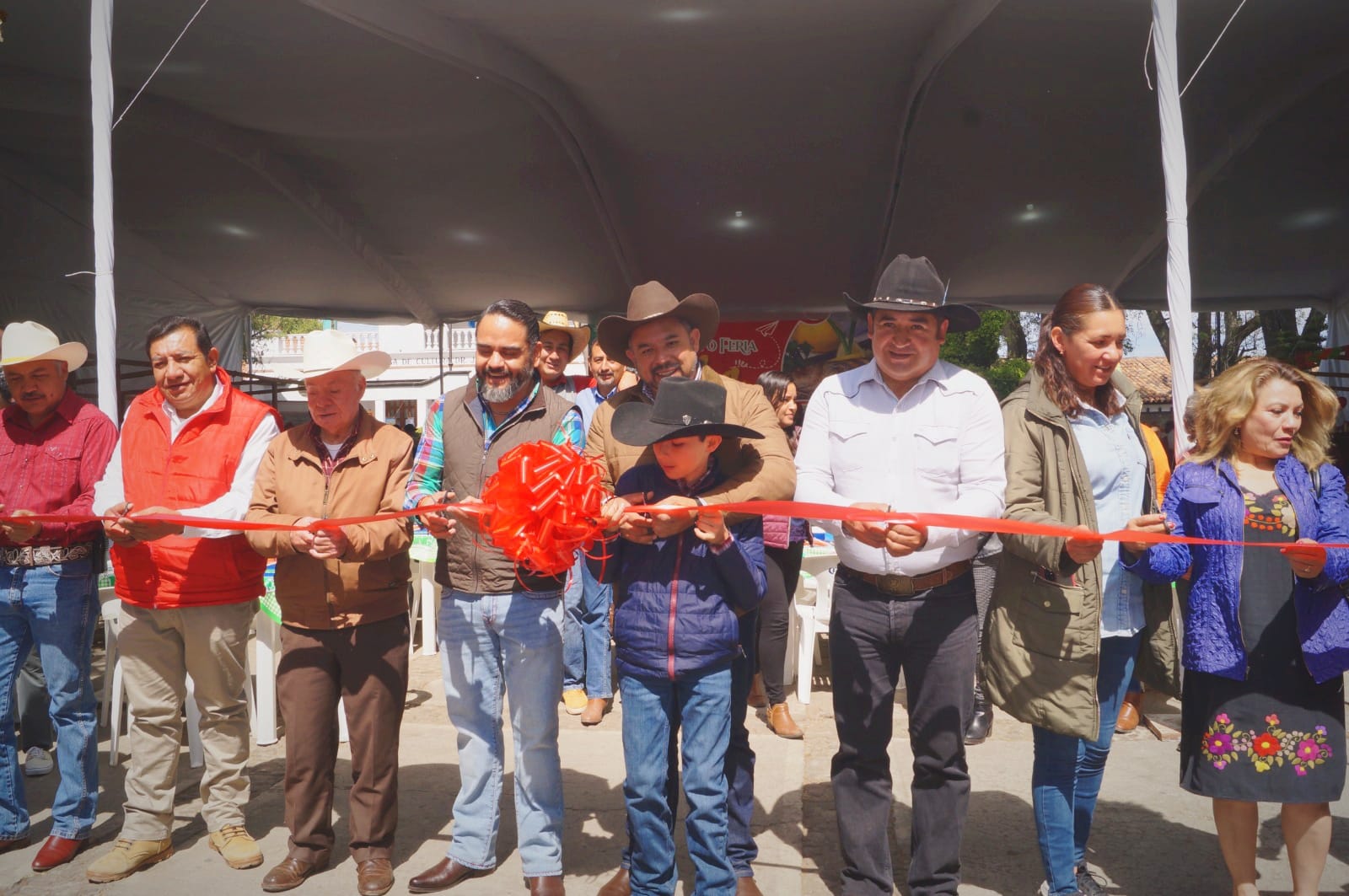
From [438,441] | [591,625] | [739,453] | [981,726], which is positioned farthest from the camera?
[591,625]

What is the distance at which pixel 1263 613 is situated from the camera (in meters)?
2.92

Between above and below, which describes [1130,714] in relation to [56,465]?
below

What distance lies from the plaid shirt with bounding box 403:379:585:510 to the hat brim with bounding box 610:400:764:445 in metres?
0.50

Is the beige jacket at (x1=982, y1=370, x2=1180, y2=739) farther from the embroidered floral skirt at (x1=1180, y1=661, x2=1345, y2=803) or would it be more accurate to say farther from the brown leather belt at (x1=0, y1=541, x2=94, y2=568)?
the brown leather belt at (x1=0, y1=541, x2=94, y2=568)

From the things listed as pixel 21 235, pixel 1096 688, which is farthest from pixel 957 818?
pixel 21 235

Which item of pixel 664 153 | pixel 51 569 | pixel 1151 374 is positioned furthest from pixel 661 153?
pixel 1151 374

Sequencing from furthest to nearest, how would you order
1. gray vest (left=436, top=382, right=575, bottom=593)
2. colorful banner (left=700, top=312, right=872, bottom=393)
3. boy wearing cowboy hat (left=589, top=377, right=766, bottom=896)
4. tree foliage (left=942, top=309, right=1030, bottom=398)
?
tree foliage (left=942, top=309, right=1030, bottom=398) → colorful banner (left=700, top=312, right=872, bottom=393) → gray vest (left=436, top=382, right=575, bottom=593) → boy wearing cowboy hat (left=589, top=377, right=766, bottom=896)

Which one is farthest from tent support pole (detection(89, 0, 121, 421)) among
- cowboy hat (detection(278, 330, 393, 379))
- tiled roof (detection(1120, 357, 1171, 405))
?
tiled roof (detection(1120, 357, 1171, 405))

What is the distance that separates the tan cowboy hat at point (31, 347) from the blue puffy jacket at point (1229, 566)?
14.5 feet

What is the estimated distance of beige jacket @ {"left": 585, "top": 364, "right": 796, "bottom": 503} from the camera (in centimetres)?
307

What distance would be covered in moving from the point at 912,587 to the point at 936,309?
36.5 inches

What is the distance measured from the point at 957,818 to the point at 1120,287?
13.6 meters

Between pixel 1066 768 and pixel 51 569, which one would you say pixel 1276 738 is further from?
pixel 51 569

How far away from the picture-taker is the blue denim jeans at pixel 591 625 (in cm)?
567
